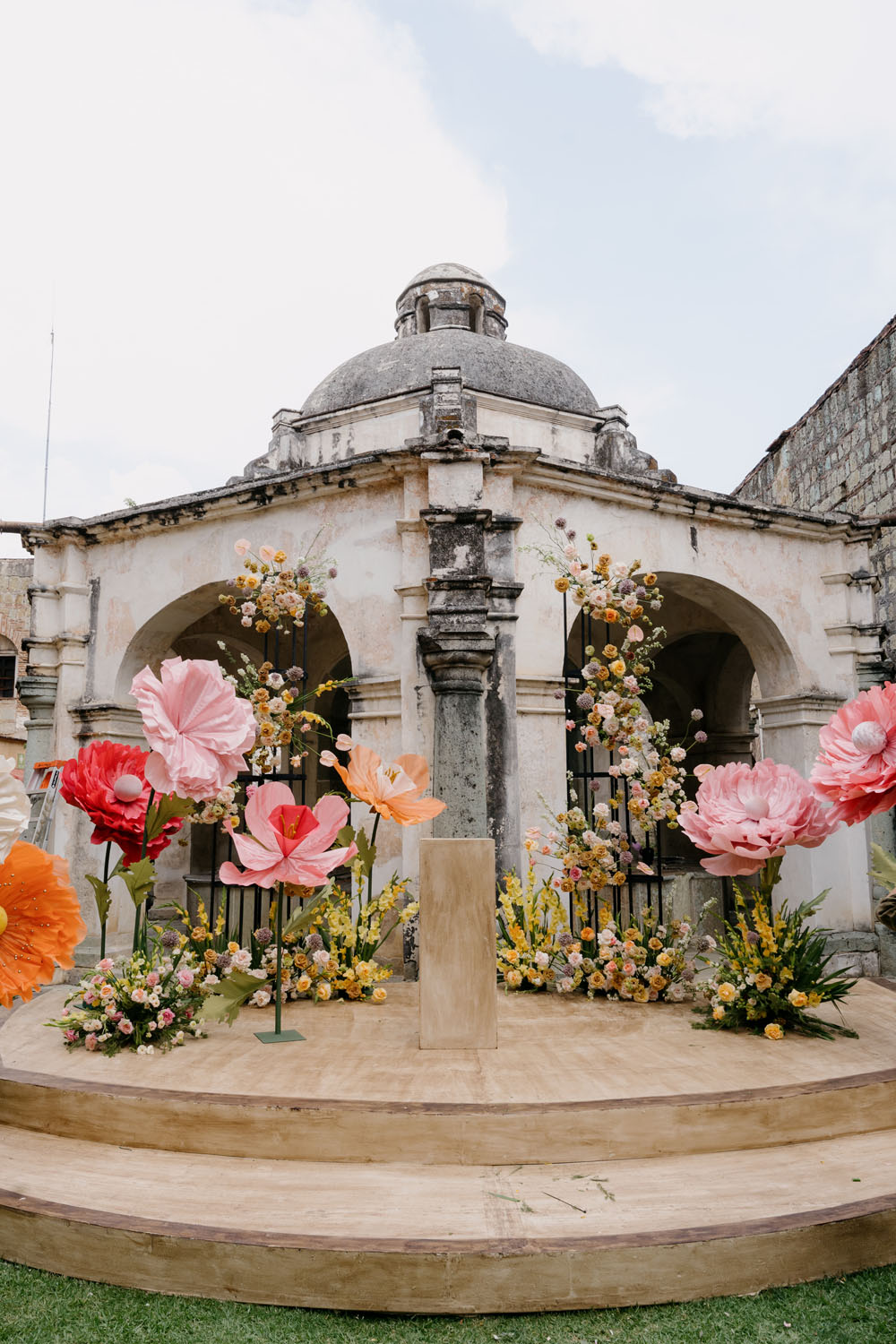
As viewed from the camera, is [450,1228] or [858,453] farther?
[858,453]

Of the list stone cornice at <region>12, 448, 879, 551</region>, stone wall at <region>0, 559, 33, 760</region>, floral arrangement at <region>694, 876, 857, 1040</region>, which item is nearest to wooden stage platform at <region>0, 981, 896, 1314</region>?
floral arrangement at <region>694, 876, 857, 1040</region>

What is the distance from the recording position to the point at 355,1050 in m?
3.24

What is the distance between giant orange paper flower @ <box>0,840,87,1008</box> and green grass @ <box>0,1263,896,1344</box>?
3.76 feet

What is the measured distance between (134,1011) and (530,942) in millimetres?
1977

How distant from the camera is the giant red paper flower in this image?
334cm

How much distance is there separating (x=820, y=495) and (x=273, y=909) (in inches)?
306

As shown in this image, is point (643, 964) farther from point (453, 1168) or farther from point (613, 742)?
point (453, 1168)

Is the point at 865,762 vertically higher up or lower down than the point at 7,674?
lower down

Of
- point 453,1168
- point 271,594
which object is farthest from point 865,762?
point 271,594

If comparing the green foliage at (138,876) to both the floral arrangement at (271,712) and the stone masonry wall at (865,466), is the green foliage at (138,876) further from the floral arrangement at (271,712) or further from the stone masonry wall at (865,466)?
the stone masonry wall at (865,466)

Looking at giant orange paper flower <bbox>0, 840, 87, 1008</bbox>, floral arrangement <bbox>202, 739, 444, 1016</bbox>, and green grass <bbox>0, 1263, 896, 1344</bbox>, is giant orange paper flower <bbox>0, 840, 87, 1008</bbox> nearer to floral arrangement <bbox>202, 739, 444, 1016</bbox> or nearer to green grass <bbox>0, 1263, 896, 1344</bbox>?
green grass <bbox>0, 1263, 896, 1344</bbox>

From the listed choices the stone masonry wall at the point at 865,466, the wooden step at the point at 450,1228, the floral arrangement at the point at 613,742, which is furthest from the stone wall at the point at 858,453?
the wooden step at the point at 450,1228

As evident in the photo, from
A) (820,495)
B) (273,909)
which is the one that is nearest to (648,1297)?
(273,909)

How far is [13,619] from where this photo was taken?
64.4 ft
